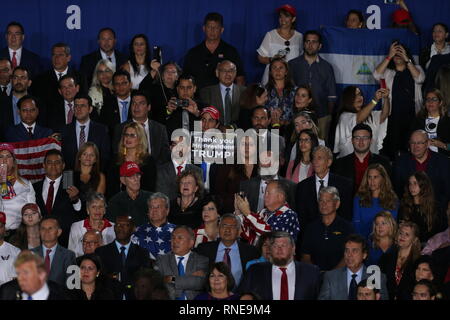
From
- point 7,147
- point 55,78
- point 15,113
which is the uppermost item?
point 55,78

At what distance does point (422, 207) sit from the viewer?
424 inches

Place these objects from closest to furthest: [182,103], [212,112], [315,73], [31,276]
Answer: [31,276] → [212,112] → [182,103] → [315,73]

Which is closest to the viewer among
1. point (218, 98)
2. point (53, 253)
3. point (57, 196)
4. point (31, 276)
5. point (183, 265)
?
point (31, 276)

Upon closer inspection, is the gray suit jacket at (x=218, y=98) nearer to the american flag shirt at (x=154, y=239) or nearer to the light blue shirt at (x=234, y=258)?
the american flag shirt at (x=154, y=239)

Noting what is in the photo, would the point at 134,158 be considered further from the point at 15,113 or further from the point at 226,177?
the point at 15,113

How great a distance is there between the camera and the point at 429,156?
1145 cm

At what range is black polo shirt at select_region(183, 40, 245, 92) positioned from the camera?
12.9 meters

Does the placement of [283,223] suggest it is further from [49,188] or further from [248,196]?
[49,188]

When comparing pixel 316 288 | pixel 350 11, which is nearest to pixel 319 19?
pixel 350 11

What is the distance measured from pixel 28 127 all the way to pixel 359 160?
3.20m

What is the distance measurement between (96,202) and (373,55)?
4.26 meters

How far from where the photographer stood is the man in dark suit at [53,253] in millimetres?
10227

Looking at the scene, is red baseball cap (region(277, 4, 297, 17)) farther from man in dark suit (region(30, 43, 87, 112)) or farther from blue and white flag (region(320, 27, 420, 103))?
man in dark suit (region(30, 43, 87, 112))

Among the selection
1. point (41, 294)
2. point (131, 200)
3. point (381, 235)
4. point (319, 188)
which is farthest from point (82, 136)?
point (41, 294)
